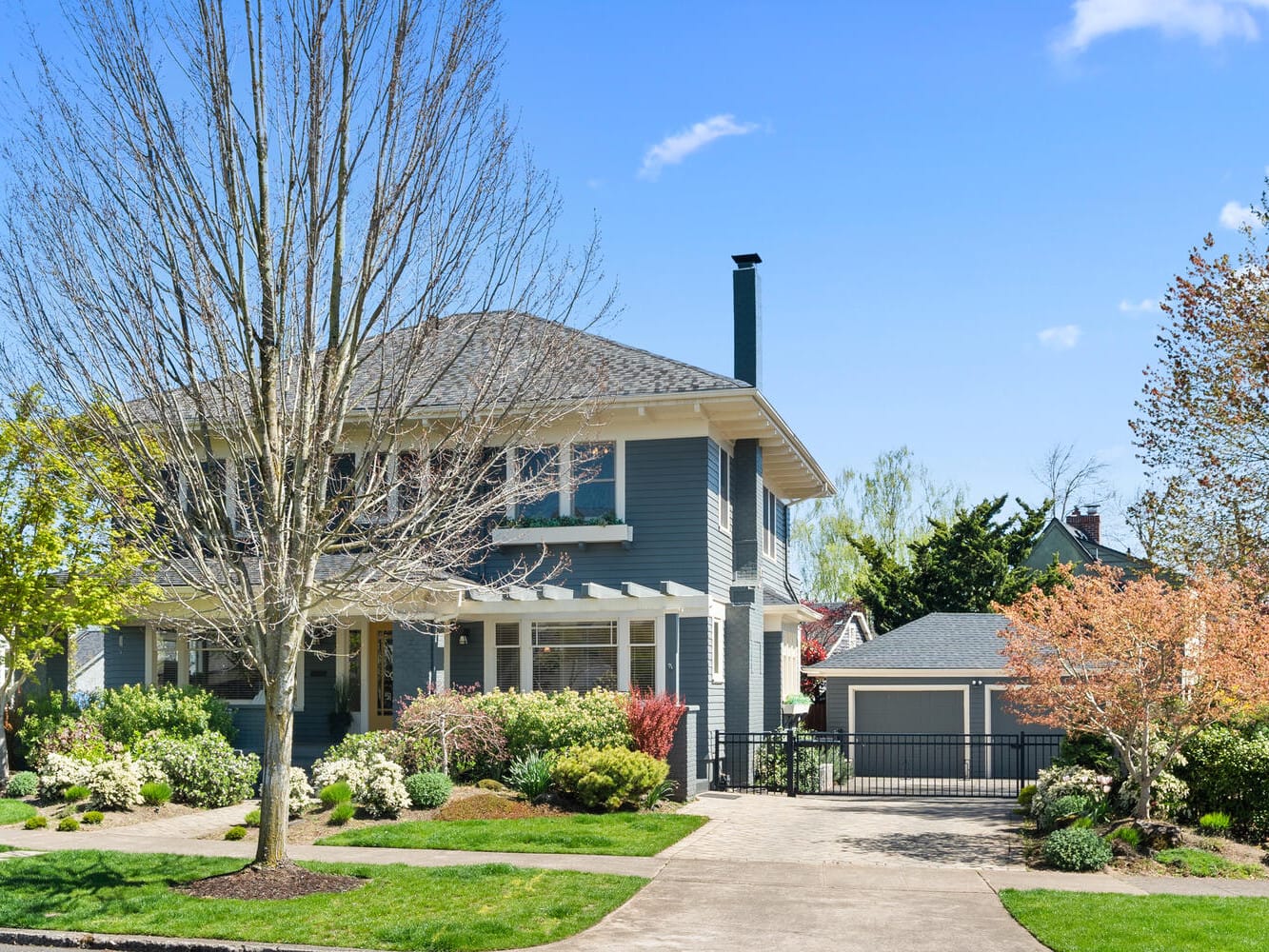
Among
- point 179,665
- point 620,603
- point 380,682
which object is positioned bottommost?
point 380,682

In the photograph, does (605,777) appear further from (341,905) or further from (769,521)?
(769,521)

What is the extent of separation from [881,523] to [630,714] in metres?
33.3

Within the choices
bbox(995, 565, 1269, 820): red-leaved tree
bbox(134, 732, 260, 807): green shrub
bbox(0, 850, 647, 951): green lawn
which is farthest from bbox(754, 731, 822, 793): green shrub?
bbox(0, 850, 647, 951): green lawn

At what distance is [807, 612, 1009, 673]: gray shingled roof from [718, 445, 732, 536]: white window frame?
5.62 meters

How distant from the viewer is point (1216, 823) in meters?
14.3

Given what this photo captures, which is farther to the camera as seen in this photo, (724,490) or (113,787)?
(724,490)

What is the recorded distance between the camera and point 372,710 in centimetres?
2252

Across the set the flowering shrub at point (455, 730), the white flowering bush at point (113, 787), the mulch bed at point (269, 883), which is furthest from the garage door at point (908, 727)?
the mulch bed at point (269, 883)

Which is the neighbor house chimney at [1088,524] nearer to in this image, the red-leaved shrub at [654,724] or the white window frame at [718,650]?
the white window frame at [718,650]

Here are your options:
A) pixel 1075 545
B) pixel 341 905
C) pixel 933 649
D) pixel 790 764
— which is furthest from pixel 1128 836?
pixel 1075 545

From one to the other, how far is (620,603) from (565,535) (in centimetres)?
180

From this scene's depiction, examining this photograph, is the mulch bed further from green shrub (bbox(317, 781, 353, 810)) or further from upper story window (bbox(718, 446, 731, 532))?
upper story window (bbox(718, 446, 731, 532))

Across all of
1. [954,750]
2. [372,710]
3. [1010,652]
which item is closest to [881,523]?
[954,750]

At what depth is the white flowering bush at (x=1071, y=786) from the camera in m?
15.0
